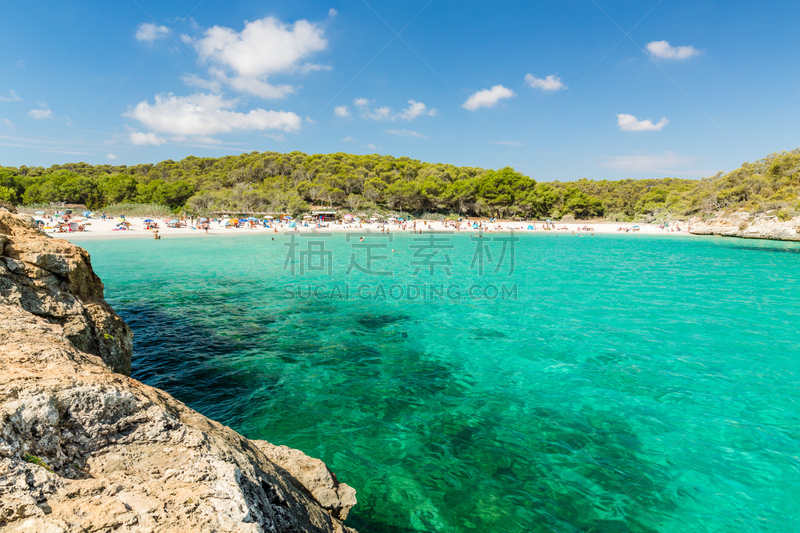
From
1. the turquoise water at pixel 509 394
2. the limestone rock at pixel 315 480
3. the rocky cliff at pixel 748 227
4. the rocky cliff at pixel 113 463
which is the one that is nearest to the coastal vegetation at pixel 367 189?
the rocky cliff at pixel 748 227

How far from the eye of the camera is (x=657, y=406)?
6.86m

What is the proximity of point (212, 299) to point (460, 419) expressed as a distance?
36.1 ft

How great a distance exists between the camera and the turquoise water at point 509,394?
4.71m

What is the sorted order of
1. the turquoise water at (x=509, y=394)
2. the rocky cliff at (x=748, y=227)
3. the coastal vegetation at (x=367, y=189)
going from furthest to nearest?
the coastal vegetation at (x=367, y=189)
the rocky cliff at (x=748, y=227)
the turquoise water at (x=509, y=394)

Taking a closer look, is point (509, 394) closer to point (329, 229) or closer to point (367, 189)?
point (329, 229)

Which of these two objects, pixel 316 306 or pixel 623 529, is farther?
pixel 316 306

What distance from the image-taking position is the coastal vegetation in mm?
57938

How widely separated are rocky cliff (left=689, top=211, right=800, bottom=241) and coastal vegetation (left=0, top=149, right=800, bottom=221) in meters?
1.80

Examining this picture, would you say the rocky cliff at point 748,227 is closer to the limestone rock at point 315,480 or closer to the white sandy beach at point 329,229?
the white sandy beach at point 329,229

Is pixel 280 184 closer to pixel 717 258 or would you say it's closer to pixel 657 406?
pixel 717 258

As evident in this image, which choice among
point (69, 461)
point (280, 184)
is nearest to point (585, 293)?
point (69, 461)

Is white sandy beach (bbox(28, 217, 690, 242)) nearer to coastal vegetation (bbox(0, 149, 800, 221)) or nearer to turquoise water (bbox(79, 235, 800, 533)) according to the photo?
coastal vegetation (bbox(0, 149, 800, 221))

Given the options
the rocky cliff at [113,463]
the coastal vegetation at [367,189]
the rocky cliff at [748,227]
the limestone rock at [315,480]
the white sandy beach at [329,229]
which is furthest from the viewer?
the coastal vegetation at [367,189]

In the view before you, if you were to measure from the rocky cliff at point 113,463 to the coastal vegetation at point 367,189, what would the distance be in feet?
202
